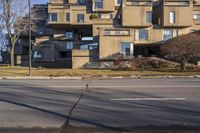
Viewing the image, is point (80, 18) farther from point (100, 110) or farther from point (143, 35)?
point (100, 110)

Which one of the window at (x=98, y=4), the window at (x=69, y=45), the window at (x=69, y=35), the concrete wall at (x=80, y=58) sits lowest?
the concrete wall at (x=80, y=58)

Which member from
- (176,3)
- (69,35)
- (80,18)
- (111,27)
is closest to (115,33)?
(111,27)

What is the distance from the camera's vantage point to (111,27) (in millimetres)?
60531

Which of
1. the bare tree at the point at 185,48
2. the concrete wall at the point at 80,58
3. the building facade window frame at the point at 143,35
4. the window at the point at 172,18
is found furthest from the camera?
the window at the point at 172,18

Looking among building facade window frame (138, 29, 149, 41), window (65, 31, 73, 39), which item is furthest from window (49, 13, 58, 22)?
building facade window frame (138, 29, 149, 41)

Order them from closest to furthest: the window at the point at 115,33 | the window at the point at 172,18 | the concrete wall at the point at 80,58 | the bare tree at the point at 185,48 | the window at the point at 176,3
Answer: the bare tree at the point at 185,48 < the concrete wall at the point at 80,58 < the window at the point at 115,33 < the window at the point at 176,3 < the window at the point at 172,18

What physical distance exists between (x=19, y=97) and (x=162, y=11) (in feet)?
172

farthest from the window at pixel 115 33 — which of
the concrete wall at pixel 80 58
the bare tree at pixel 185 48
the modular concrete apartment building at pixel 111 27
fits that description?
the bare tree at pixel 185 48

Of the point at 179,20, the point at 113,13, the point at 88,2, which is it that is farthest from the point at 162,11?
the point at 88,2

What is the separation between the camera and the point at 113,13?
7512 centimetres

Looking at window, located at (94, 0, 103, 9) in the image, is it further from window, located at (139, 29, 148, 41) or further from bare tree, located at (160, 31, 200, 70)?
Result: bare tree, located at (160, 31, 200, 70)

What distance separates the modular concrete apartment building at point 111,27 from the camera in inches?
2143

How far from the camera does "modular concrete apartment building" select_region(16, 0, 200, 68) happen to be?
2143 inches

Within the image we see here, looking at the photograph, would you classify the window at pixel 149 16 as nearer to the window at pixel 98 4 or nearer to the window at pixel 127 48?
the window at pixel 127 48
